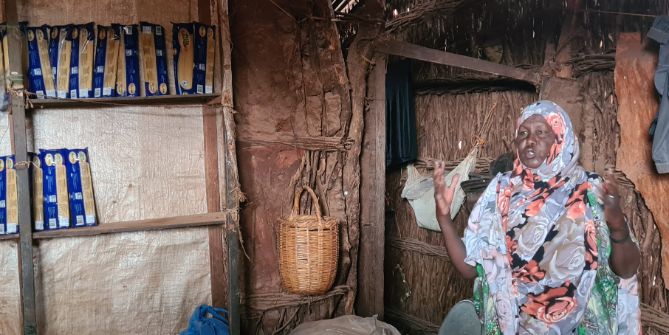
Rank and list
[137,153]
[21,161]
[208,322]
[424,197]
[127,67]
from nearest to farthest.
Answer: [21,161] < [127,67] < [208,322] < [137,153] < [424,197]

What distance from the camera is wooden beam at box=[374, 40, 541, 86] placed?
326 cm

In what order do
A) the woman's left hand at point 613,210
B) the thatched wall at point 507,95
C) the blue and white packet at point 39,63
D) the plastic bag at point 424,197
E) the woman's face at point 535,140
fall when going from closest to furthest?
the woman's left hand at point 613,210 < the woman's face at point 535,140 < the thatched wall at point 507,95 < the blue and white packet at point 39,63 < the plastic bag at point 424,197

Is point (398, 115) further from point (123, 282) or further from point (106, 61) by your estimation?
point (123, 282)

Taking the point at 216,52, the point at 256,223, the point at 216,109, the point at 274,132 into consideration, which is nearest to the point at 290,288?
the point at 256,223

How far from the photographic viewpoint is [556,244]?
2.49 m

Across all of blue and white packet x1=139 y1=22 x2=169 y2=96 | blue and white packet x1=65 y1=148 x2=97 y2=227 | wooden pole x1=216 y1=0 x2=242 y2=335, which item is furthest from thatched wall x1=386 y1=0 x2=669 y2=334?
blue and white packet x1=65 y1=148 x2=97 y2=227

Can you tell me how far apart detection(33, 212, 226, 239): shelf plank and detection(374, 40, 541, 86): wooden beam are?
1.53 m

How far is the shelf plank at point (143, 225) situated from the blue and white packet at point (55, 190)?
60 millimetres

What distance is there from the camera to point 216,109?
3748 millimetres

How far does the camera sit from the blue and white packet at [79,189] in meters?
3.45

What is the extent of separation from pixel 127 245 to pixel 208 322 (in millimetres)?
733

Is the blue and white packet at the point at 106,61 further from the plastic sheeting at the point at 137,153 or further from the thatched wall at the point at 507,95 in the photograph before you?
the thatched wall at the point at 507,95

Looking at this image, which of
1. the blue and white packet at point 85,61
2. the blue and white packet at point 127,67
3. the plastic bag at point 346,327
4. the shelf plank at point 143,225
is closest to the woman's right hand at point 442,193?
the plastic bag at point 346,327

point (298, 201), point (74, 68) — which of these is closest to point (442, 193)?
point (298, 201)
